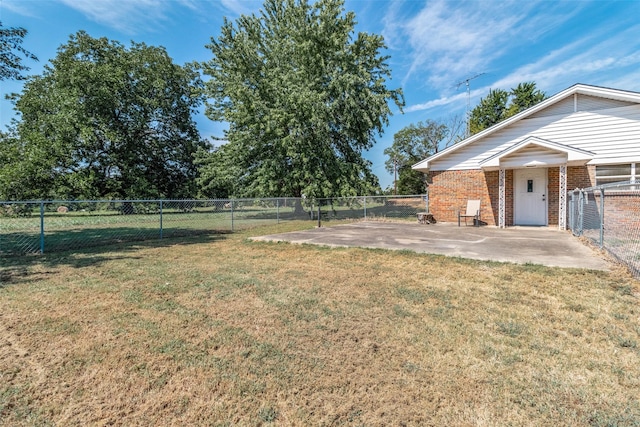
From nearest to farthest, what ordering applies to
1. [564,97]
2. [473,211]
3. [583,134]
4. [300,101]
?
[583,134], [564,97], [473,211], [300,101]

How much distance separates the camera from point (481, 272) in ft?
16.5

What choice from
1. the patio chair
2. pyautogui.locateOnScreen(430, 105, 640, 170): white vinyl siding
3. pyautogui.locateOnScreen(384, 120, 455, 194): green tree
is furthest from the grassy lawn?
pyautogui.locateOnScreen(384, 120, 455, 194): green tree

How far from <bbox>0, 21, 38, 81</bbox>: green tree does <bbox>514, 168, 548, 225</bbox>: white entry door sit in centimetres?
1789

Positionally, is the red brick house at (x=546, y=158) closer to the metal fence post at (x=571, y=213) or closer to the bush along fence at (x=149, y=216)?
the metal fence post at (x=571, y=213)

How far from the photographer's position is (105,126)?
73.4 feet

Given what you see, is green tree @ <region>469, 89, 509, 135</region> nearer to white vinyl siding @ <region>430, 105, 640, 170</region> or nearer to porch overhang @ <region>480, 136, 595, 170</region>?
white vinyl siding @ <region>430, 105, 640, 170</region>

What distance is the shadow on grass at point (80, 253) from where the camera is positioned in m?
5.36

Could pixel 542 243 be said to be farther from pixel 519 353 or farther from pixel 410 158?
pixel 410 158

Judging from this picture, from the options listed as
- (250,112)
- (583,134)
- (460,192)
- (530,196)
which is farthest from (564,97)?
(250,112)

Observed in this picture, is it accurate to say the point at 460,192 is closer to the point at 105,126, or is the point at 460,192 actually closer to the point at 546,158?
the point at 546,158

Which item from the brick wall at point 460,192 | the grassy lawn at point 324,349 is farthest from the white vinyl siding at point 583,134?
the grassy lawn at point 324,349

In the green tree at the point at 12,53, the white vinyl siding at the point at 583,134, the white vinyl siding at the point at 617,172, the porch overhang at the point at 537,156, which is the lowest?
the white vinyl siding at the point at 617,172

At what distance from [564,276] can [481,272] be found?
1.16m

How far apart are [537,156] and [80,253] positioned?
14456 millimetres
